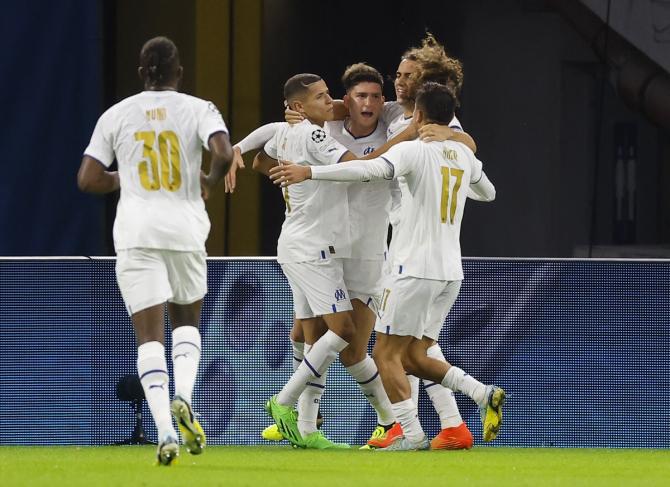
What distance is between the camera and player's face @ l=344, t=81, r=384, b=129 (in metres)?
8.55

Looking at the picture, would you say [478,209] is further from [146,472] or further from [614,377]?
[146,472]

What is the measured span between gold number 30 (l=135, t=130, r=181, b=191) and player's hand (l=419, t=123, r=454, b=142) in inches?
61.0

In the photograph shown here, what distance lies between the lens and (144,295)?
21.6 feet

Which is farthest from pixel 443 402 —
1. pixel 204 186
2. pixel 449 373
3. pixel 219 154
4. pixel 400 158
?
pixel 219 154

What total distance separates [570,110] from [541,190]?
794mm

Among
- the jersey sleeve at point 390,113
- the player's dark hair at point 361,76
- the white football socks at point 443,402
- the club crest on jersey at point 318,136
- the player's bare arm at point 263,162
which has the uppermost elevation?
the player's dark hair at point 361,76

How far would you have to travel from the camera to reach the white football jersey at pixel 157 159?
6.65 m

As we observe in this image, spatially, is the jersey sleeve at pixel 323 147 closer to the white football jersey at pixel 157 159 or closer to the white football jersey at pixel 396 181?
the white football jersey at pixel 396 181

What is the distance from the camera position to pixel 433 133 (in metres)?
7.75

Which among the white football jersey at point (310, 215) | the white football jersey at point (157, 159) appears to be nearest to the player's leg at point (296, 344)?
the white football jersey at point (310, 215)

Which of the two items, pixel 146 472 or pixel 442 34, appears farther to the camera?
pixel 442 34

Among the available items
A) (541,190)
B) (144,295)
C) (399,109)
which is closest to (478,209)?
(541,190)

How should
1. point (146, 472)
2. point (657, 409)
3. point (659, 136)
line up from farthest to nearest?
point (659, 136) < point (657, 409) < point (146, 472)

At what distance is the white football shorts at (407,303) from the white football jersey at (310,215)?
57cm
